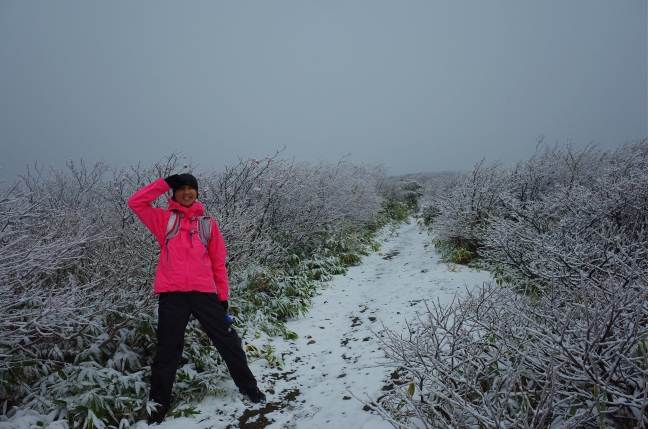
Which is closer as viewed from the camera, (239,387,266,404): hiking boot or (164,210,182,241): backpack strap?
(164,210,182,241): backpack strap

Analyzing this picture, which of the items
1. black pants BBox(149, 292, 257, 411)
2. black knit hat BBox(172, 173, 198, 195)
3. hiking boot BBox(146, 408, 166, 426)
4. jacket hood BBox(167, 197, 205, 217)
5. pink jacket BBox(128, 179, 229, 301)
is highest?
black knit hat BBox(172, 173, 198, 195)

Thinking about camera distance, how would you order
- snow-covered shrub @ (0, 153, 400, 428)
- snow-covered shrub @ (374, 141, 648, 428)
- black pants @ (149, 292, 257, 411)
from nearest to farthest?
snow-covered shrub @ (374, 141, 648, 428) < snow-covered shrub @ (0, 153, 400, 428) < black pants @ (149, 292, 257, 411)

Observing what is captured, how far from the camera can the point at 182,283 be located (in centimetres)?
302

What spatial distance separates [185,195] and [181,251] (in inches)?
22.7

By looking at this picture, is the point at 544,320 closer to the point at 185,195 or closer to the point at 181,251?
the point at 181,251

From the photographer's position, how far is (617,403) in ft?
5.77

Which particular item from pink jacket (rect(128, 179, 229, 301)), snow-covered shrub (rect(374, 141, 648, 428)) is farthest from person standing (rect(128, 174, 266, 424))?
snow-covered shrub (rect(374, 141, 648, 428))

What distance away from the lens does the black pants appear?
2.96 metres

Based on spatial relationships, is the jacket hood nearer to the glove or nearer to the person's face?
the person's face

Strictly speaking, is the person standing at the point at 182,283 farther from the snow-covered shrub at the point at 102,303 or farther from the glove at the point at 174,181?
the snow-covered shrub at the point at 102,303

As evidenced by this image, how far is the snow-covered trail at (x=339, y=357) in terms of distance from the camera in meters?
3.07

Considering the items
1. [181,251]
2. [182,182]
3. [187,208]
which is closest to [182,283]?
[181,251]

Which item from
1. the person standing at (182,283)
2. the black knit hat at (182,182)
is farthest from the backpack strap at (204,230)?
the black knit hat at (182,182)

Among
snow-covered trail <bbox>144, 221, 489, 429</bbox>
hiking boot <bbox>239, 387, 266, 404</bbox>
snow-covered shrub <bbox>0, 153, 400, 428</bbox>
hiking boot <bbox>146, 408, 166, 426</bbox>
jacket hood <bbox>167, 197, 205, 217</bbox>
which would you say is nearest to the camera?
snow-covered shrub <bbox>0, 153, 400, 428</bbox>
